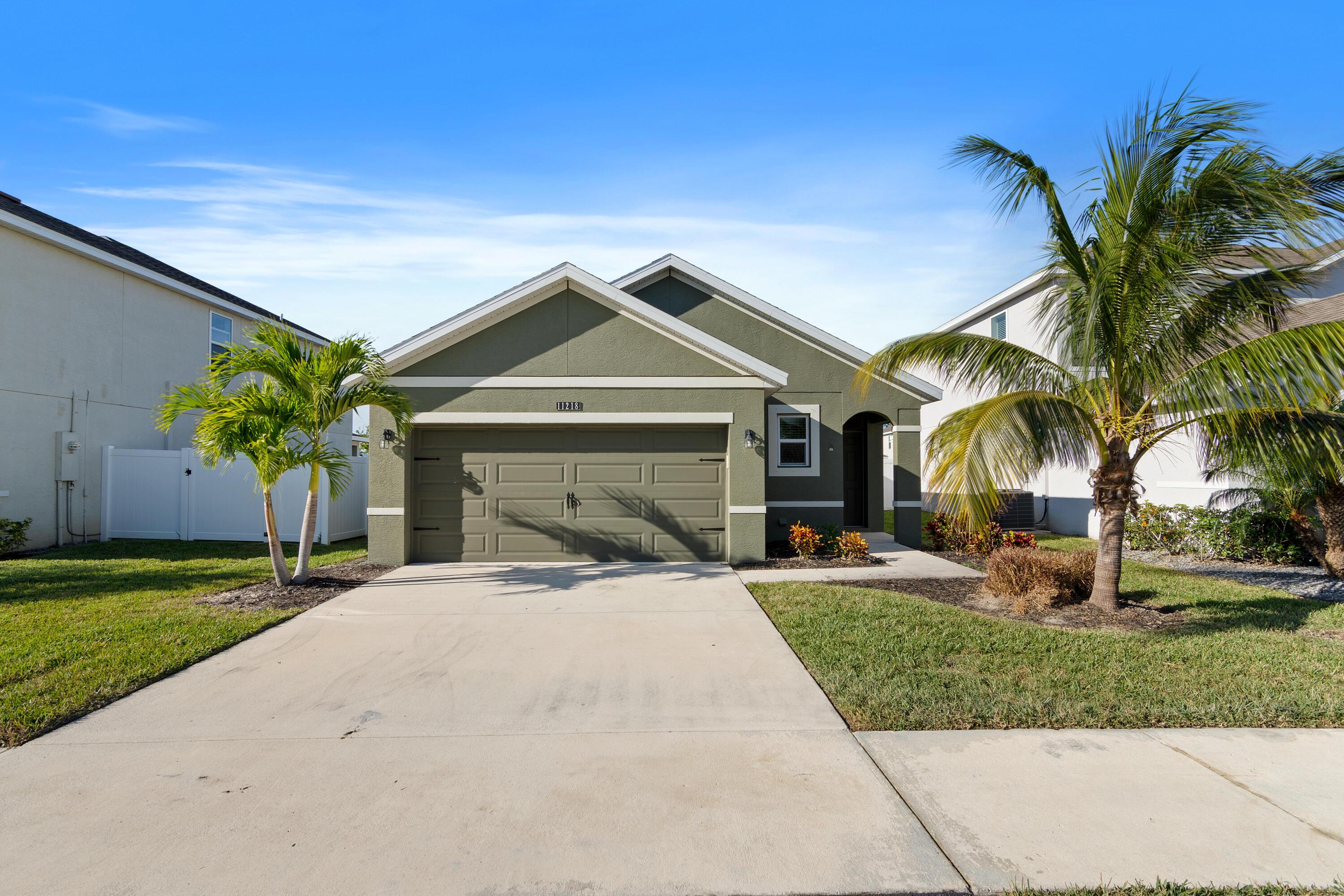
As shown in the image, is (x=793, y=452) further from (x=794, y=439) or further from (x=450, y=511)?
(x=450, y=511)

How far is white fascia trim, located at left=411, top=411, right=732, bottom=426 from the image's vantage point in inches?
452

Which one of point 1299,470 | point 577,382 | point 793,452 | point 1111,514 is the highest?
point 577,382


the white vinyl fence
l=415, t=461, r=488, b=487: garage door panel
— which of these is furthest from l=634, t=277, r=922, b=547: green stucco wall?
the white vinyl fence

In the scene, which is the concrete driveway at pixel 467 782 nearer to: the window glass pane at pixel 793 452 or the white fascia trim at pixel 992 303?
the window glass pane at pixel 793 452

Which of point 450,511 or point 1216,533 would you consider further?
point 1216,533

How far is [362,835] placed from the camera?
3.57 metres

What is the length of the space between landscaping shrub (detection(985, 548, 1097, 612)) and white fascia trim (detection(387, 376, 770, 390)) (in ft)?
15.2

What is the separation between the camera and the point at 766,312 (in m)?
14.5

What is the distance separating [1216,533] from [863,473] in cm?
652

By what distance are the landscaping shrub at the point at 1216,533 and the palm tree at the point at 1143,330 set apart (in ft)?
17.4

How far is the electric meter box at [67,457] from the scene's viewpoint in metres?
13.8

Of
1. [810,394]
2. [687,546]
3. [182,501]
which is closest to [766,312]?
[810,394]

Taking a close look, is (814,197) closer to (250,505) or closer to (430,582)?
(430,582)

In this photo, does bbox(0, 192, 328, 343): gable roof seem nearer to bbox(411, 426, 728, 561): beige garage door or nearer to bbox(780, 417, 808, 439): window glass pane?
bbox(411, 426, 728, 561): beige garage door
